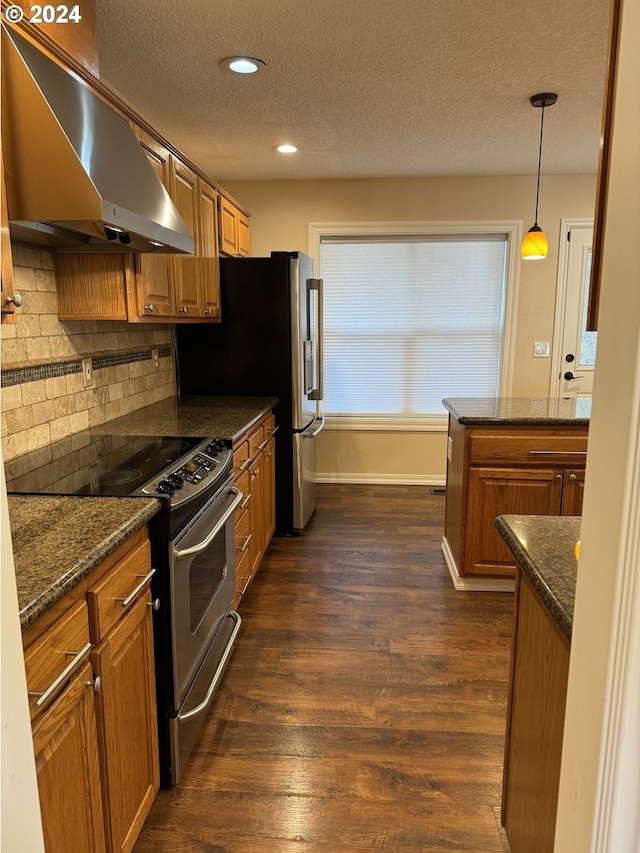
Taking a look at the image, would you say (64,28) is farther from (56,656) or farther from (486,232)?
(486,232)

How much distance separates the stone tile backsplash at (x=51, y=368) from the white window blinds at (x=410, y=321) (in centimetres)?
213

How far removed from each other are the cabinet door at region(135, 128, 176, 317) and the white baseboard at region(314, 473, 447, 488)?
254 cm

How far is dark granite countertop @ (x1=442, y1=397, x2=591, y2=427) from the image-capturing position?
279cm

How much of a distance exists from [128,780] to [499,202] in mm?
4401

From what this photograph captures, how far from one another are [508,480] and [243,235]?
2614mm

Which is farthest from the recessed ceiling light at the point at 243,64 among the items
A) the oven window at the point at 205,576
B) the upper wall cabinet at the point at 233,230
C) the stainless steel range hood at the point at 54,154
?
the oven window at the point at 205,576

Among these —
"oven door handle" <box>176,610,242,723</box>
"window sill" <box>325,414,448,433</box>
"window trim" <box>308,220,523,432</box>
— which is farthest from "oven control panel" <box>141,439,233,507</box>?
"window trim" <box>308,220,523,432</box>

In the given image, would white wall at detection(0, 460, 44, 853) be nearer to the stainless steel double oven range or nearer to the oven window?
the stainless steel double oven range

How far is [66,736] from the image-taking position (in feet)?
3.56

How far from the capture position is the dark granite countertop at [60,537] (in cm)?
102

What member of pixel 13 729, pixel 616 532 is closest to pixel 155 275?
pixel 13 729

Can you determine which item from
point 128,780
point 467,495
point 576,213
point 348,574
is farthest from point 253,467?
point 576,213

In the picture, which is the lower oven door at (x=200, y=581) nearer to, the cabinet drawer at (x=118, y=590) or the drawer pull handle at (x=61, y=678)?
the cabinet drawer at (x=118, y=590)

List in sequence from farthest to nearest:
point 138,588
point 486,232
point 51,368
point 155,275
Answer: point 486,232 < point 155,275 < point 51,368 < point 138,588
